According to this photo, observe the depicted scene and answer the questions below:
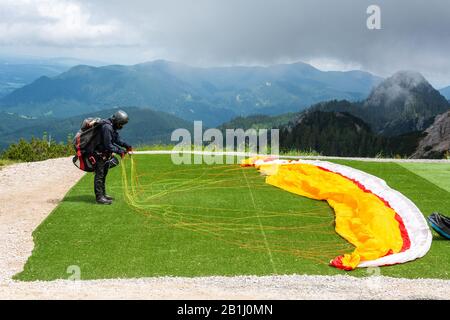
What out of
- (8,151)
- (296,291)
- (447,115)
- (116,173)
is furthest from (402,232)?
(447,115)

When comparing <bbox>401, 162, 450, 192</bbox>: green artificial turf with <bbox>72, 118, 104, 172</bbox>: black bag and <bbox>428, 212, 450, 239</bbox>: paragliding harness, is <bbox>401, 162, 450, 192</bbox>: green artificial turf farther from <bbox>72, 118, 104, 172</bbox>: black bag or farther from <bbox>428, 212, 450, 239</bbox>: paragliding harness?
<bbox>72, 118, 104, 172</bbox>: black bag

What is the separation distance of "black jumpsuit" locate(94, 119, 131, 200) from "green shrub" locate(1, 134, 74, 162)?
15509 mm

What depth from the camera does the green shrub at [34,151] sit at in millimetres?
29258

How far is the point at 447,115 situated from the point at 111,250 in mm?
75439

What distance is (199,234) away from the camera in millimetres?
12344

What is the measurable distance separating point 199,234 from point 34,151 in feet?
69.2

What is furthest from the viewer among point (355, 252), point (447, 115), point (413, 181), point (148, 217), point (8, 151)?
point (447, 115)

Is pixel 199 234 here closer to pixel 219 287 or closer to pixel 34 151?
pixel 219 287

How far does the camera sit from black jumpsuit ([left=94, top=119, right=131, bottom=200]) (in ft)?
46.3

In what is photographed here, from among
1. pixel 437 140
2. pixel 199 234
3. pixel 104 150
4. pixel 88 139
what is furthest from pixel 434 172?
pixel 437 140

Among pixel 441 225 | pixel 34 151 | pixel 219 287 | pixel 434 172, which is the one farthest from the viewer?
pixel 34 151

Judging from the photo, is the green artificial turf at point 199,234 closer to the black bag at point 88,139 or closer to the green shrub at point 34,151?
the black bag at point 88,139
